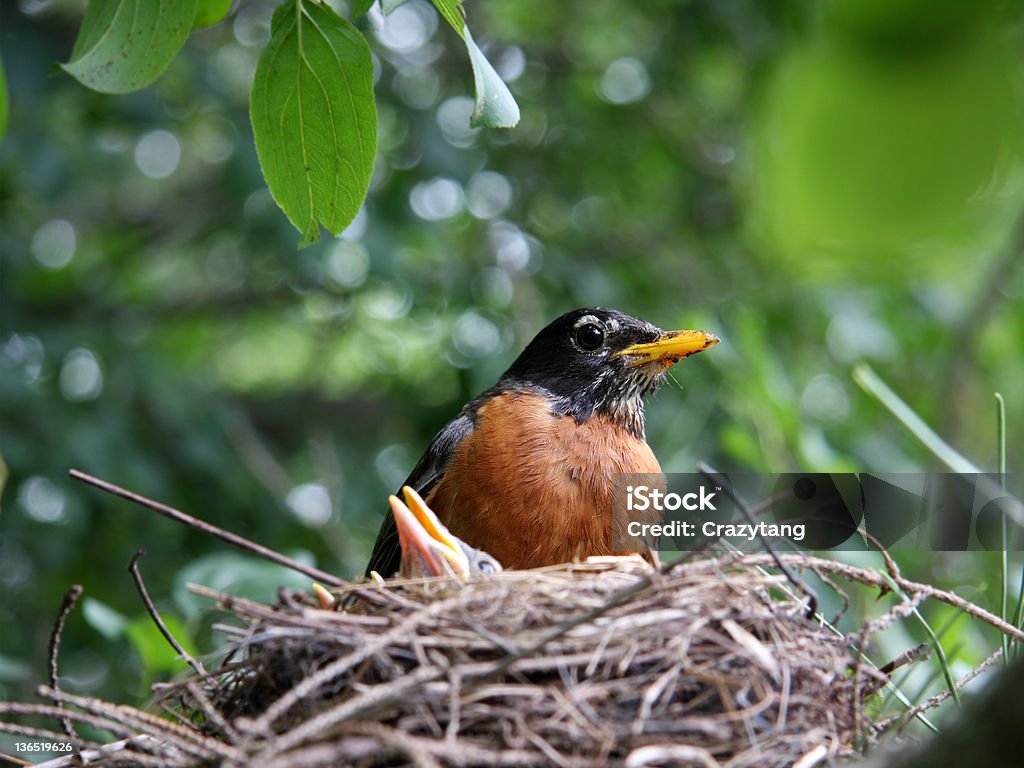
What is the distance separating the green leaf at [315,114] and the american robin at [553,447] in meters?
1.38

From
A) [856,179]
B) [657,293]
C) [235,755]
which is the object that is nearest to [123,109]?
[657,293]

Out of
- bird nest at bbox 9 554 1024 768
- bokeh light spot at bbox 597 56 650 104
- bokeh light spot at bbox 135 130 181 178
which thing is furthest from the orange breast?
bokeh light spot at bbox 135 130 181 178

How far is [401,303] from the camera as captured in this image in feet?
19.2

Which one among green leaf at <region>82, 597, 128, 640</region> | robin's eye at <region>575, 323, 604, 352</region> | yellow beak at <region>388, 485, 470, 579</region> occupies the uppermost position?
robin's eye at <region>575, 323, 604, 352</region>

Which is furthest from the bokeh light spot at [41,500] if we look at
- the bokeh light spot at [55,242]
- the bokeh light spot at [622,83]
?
the bokeh light spot at [622,83]

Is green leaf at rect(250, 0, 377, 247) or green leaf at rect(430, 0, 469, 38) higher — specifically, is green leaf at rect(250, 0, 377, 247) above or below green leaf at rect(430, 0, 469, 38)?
below

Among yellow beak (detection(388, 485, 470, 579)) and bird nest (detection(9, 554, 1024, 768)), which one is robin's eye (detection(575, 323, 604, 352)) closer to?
yellow beak (detection(388, 485, 470, 579))

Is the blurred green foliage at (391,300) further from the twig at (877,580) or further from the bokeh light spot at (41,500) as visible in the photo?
the twig at (877,580)

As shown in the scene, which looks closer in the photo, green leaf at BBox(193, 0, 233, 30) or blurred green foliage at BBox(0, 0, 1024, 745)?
green leaf at BBox(193, 0, 233, 30)

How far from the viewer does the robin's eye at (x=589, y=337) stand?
3.75m

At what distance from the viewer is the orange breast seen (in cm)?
301

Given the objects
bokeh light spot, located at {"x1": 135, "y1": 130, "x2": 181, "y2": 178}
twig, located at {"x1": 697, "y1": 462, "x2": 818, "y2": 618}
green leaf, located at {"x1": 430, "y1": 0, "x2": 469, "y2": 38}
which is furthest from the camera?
bokeh light spot, located at {"x1": 135, "y1": 130, "x2": 181, "y2": 178}

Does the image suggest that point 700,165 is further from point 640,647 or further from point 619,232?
point 640,647

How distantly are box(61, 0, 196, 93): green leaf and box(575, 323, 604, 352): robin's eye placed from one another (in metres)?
2.13
